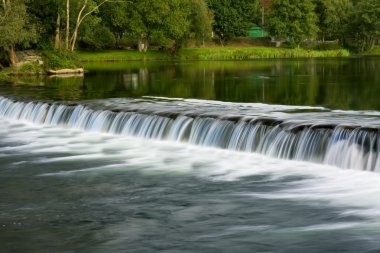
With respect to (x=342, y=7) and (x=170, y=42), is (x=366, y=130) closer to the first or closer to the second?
(x=170, y=42)

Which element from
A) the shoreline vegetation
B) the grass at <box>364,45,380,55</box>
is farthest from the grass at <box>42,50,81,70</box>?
the grass at <box>364,45,380,55</box>

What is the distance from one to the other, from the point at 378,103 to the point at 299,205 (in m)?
13.2

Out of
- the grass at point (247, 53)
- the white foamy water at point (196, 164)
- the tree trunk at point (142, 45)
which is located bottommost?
the grass at point (247, 53)

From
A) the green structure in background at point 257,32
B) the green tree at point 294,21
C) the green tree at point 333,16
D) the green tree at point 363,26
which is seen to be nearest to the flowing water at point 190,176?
the green tree at point 294,21

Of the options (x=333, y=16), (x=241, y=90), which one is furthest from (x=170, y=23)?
(x=241, y=90)

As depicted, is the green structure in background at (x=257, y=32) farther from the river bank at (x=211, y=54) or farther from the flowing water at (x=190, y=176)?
the flowing water at (x=190, y=176)

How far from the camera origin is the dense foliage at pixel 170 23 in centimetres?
5062

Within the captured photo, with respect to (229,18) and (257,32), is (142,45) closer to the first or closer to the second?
A: (229,18)

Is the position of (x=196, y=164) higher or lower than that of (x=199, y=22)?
lower

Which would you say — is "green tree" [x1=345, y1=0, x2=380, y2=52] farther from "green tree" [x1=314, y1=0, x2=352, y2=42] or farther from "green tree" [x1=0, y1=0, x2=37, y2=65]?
"green tree" [x1=0, y1=0, x2=37, y2=65]

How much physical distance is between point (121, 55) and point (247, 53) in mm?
16635

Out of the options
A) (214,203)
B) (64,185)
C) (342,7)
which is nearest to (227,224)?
(214,203)

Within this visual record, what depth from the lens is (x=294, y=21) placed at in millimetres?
90188

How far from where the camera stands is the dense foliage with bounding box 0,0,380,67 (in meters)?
50.6
